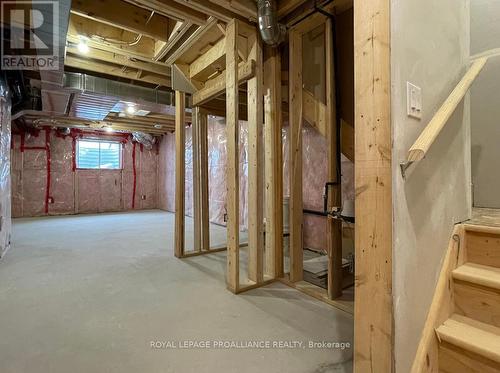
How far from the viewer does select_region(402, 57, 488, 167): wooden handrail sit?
904 mm

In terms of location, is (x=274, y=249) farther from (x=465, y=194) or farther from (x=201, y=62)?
(x=201, y=62)

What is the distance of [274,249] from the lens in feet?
8.55

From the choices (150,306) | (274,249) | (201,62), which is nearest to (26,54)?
Result: (201,62)

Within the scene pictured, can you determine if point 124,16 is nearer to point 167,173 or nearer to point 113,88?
point 113,88

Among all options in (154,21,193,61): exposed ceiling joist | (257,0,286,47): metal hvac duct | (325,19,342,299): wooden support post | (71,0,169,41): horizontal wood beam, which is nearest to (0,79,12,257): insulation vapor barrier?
(71,0,169,41): horizontal wood beam

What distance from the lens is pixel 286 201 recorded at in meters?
3.52

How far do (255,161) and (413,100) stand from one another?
1486 millimetres

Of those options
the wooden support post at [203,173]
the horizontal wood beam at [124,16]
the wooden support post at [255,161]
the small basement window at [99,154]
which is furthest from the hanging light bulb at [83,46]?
the small basement window at [99,154]

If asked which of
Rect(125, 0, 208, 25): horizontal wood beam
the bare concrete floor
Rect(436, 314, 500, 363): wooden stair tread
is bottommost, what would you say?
the bare concrete floor

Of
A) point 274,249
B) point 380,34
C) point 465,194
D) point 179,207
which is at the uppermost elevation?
point 380,34

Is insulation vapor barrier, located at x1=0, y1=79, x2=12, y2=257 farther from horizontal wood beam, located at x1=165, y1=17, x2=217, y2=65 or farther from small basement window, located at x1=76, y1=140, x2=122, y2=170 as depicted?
small basement window, located at x1=76, y1=140, x2=122, y2=170

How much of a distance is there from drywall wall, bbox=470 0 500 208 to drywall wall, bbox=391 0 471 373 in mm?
891

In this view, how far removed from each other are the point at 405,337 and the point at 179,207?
270 cm

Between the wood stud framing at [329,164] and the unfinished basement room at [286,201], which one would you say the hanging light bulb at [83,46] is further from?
the wood stud framing at [329,164]
